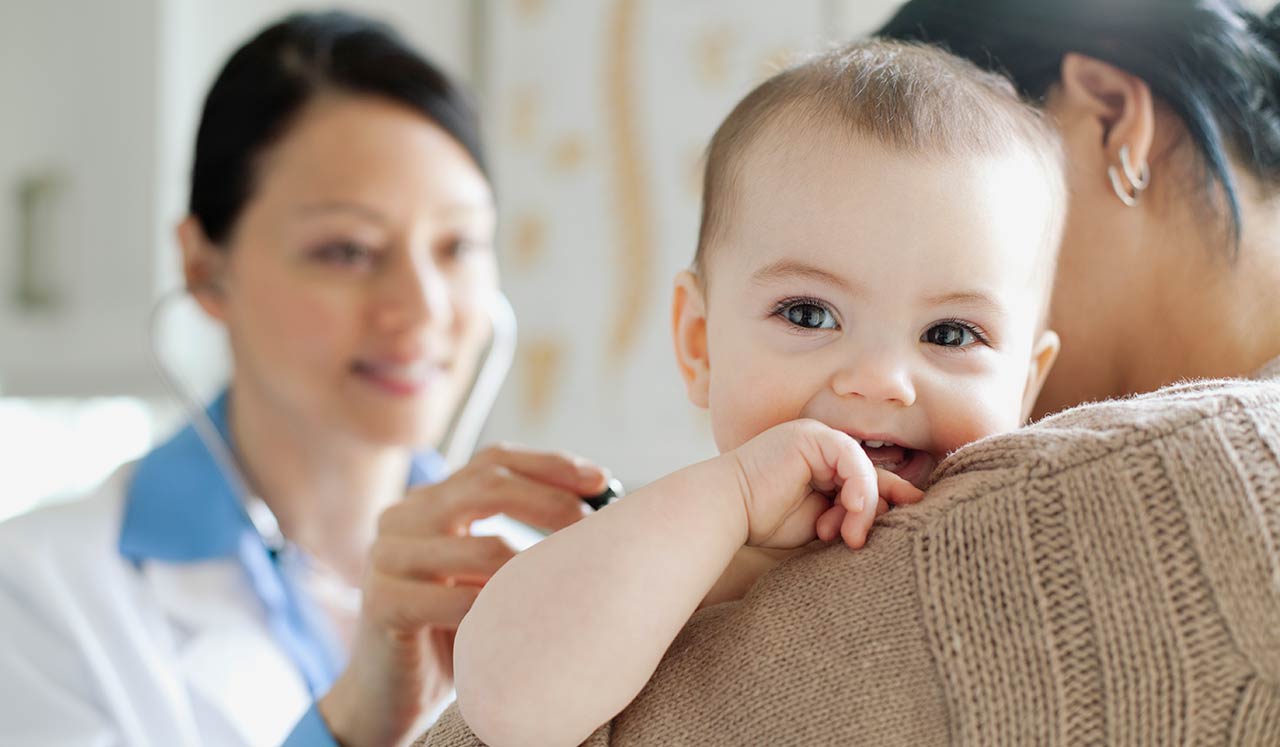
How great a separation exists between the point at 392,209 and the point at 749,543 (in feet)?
3.36

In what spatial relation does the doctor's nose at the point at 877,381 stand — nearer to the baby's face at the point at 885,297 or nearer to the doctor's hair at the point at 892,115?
the baby's face at the point at 885,297

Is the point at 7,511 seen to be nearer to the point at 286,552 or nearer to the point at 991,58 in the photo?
the point at 286,552

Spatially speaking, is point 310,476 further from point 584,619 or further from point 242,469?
point 584,619

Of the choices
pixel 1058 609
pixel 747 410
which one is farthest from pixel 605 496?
pixel 1058 609

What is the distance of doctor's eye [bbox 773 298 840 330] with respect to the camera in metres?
0.68

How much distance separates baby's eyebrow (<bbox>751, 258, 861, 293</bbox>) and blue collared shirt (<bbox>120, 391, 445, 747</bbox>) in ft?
3.13

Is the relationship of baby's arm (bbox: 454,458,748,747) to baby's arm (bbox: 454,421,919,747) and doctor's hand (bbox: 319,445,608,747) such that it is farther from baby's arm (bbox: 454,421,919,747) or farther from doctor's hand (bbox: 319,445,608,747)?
doctor's hand (bbox: 319,445,608,747)

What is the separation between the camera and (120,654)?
136 centimetres

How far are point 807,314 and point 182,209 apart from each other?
7.49ft

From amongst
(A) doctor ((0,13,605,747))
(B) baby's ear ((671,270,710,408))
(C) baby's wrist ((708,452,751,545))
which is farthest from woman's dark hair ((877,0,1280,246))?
(A) doctor ((0,13,605,747))

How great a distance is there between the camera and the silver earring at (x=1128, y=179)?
78 cm

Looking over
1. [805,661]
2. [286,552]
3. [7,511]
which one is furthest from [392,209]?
[7,511]

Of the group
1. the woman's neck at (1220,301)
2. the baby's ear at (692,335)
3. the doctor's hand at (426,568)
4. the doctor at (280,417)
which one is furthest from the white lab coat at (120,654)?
the woman's neck at (1220,301)

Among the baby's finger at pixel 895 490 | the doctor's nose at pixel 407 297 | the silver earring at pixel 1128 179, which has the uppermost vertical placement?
the silver earring at pixel 1128 179
